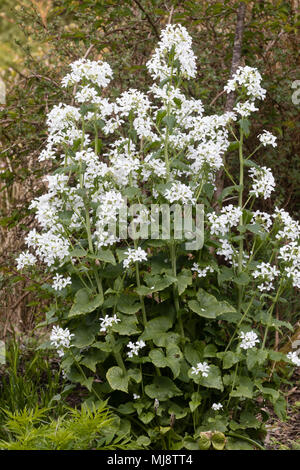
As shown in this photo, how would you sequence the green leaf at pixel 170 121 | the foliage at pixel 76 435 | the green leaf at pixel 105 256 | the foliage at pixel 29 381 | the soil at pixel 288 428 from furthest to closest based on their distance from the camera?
the foliage at pixel 29 381 < the soil at pixel 288 428 < the green leaf at pixel 170 121 < the green leaf at pixel 105 256 < the foliage at pixel 76 435

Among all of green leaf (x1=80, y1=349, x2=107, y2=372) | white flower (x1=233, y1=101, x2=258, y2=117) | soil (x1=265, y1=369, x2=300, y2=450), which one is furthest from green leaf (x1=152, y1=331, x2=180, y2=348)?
white flower (x1=233, y1=101, x2=258, y2=117)

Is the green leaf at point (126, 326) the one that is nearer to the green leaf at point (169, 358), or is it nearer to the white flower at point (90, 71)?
the green leaf at point (169, 358)

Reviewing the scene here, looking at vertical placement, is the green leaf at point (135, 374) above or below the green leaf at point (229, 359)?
below

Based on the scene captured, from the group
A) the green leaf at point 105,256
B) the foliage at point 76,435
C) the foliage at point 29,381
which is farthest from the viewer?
the foliage at point 29,381

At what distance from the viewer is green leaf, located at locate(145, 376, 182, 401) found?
254 centimetres

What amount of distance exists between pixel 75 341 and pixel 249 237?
7.21 feet

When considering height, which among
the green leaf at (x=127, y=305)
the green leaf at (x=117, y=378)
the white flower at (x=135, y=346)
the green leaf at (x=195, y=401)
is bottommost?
the green leaf at (x=195, y=401)

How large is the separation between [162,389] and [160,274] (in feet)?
1.57

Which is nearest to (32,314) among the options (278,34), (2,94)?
(2,94)

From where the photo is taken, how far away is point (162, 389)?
8.41 ft

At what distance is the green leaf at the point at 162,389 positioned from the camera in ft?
8.34

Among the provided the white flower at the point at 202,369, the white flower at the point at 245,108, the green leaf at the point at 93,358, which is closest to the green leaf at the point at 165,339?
the white flower at the point at 202,369
